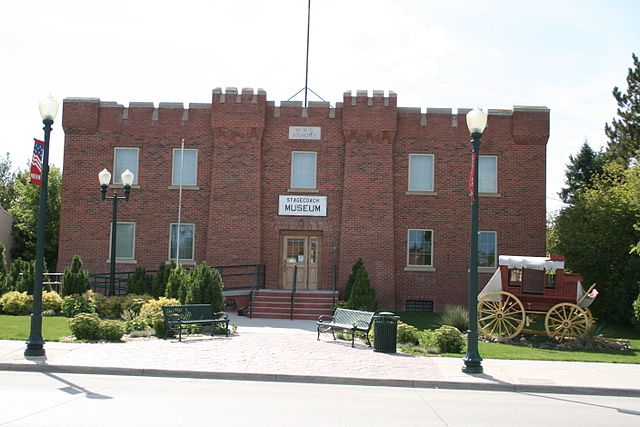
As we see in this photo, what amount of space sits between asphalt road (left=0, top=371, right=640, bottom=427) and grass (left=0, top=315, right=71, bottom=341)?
13.5ft

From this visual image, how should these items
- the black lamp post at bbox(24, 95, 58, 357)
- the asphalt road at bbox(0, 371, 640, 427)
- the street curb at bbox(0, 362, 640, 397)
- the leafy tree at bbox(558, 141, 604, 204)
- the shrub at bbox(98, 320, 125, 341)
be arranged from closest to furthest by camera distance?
the asphalt road at bbox(0, 371, 640, 427)
the street curb at bbox(0, 362, 640, 397)
the black lamp post at bbox(24, 95, 58, 357)
the shrub at bbox(98, 320, 125, 341)
the leafy tree at bbox(558, 141, 604, 204)

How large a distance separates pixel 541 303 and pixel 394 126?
990 centimetres

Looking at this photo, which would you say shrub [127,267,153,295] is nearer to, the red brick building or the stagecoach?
the red brick building

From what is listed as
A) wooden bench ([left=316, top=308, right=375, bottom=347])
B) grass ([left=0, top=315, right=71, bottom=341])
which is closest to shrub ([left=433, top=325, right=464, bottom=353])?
wooden bench ([left=316, top=308, right=375, bottom=347])

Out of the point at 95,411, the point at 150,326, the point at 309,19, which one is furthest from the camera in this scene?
the point at 309,19

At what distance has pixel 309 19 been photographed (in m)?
28.0

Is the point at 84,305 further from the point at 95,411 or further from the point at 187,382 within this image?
the point at 95,411

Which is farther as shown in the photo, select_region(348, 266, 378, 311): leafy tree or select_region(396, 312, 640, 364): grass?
select_region(348, 266, 378, 311): leafy tree

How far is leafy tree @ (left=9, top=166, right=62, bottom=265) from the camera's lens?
34.0 metres

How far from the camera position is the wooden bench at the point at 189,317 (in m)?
16.0

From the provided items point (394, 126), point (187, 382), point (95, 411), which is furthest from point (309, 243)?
point (95, 411)

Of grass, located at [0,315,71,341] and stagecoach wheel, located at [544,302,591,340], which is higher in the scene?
stagecoach wheel, located at [544,302,591,340]

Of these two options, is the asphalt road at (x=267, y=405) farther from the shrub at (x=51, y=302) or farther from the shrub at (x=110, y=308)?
the shrub at (x=51, y=302)

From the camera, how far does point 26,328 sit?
55.0 feet
